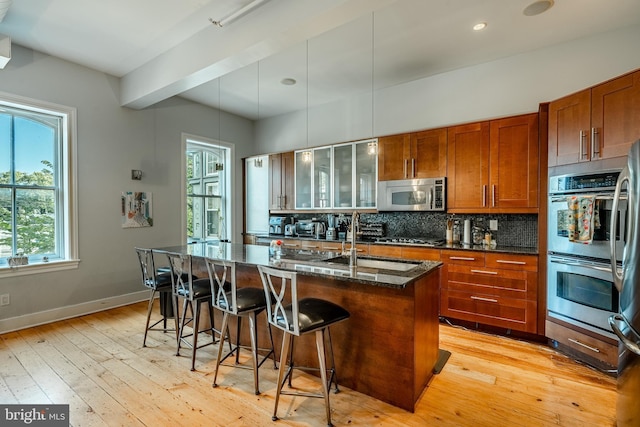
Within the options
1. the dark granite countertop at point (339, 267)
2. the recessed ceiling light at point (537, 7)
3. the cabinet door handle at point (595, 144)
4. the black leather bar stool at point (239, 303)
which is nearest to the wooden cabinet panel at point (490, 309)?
the dark granite countertop at point (339, 267)

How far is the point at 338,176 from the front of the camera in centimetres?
481

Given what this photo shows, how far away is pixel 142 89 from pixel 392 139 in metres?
3.32

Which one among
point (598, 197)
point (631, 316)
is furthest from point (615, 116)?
point (631, 316)

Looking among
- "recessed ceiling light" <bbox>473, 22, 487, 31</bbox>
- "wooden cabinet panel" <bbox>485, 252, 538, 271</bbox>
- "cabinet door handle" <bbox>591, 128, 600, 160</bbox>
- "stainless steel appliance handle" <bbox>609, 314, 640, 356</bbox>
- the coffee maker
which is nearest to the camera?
"stainless steel appliance handle" <bbox>609, 314, 640, 356</bbox>

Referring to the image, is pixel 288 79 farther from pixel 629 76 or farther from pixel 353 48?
pixel 629 76

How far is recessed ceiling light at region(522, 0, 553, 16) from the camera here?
2.67m

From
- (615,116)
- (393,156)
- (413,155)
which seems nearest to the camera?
(615,116)

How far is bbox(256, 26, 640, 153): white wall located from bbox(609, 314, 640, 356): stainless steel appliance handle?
2.61 metres

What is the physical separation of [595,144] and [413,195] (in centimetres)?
185

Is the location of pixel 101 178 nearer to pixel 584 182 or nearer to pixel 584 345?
pixel 584 182

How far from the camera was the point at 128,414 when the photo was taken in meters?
2.04

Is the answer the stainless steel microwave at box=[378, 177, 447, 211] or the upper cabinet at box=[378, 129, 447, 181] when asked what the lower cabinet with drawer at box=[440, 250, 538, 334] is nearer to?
the stainless steel microwave at box=[378, 177, 447, 211]

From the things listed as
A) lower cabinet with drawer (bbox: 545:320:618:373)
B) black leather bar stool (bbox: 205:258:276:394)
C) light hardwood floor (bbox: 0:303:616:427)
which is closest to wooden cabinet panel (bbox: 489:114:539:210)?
lower cabinet with drawer (bbox: 545:320:618:373)

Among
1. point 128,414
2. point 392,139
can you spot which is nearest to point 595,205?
point 392,139
